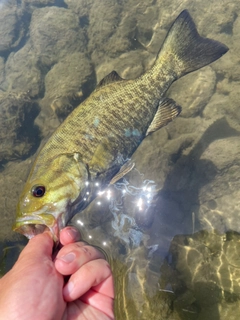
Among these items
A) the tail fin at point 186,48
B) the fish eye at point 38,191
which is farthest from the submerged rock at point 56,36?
the fish eye at point 38,191

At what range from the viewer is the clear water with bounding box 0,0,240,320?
386cm

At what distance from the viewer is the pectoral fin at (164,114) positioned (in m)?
3.52

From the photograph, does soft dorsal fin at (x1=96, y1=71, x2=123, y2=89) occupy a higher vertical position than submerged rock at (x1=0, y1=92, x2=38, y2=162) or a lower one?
higher

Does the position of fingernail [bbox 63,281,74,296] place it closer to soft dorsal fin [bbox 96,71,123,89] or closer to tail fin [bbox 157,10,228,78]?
soft dorsal fin [bbox 96,71,123,89]

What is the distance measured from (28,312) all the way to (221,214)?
3.47m

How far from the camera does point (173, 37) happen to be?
3.74 metres

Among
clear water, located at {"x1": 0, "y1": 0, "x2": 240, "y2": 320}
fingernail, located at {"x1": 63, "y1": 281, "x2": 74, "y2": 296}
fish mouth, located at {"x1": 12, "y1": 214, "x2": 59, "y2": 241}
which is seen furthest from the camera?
clear water, located at {"x1": 0, "y1": 0, "x2": 240, "y2": 320}

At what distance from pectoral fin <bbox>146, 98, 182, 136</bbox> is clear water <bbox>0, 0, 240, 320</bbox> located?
136 cm

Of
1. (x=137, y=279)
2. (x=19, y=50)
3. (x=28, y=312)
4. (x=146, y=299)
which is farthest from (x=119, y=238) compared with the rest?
(x=19, y=50)

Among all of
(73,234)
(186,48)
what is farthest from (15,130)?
(73,234)

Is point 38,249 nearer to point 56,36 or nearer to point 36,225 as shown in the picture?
point 36,225

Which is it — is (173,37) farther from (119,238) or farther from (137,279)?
(137,279)

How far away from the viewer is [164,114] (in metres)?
3.56

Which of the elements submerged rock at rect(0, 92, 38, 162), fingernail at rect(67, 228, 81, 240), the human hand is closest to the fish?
fingernail at rect(67, 228, 81, 240)
